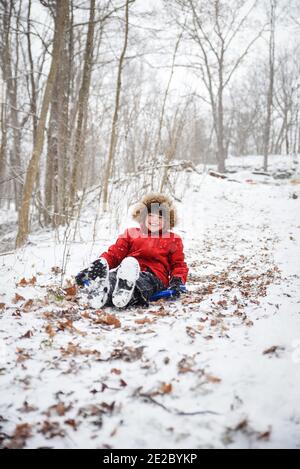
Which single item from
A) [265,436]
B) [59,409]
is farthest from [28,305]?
[265,436]

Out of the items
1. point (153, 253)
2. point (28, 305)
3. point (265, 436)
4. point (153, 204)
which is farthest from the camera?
point (153, 204)

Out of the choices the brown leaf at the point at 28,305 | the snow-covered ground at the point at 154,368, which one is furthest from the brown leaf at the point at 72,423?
the brown leaf at the point at 28,305

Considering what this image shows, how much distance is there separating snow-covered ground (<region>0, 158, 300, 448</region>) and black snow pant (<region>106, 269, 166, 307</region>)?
130 mm

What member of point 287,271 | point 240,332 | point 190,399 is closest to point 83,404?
point 190,399

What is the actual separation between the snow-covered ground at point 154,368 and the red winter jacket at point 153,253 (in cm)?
38

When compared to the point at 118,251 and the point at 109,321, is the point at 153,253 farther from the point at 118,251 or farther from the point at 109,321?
the point at 109,321

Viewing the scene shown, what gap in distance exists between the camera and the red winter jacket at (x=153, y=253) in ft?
11.3

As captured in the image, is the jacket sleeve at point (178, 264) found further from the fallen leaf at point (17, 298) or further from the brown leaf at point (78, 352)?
the fallen leaf at point (17, 298)

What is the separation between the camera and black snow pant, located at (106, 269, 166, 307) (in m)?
3.03

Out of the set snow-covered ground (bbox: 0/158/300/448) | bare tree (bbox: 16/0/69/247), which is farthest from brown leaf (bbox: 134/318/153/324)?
bare tree (bbox: 16/0/69/247)

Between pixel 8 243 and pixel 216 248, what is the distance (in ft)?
17.3

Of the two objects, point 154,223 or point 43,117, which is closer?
point 154,223

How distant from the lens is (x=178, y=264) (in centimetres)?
347

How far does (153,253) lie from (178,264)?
1.04 feet
